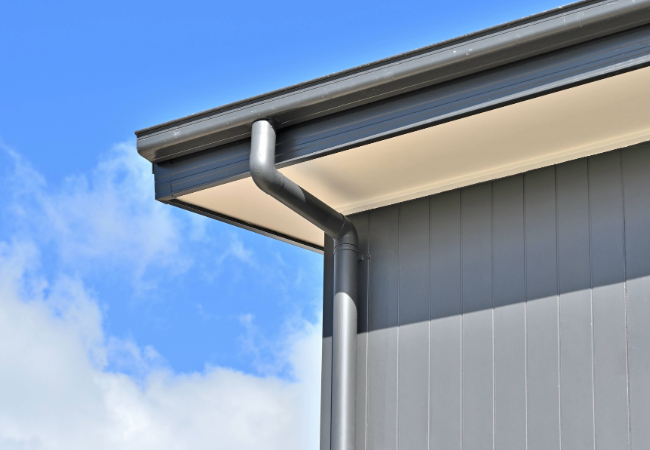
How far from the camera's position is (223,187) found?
4.08 meters

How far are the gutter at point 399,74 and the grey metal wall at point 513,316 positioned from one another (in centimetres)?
73

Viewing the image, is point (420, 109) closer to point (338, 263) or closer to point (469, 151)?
point (469, 151)

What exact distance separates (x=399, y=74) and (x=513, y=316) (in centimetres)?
116

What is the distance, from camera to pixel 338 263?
4.18 m

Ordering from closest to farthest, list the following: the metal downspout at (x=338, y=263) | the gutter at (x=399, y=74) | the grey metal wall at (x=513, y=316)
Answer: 1. the gutter at (x=399, y=74)
2. the grey metal wall at (x=513, y=316)
3. the metal downspout at (x=338, y=263)

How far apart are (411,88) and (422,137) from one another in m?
0.27

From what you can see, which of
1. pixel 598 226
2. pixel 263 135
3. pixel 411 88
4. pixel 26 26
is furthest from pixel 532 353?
pixel 26 26

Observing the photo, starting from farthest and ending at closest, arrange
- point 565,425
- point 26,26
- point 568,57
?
1. point 26,26
2. point 565,425
3. point 568,57

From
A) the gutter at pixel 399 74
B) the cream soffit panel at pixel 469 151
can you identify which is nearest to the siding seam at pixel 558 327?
the cream soffit panel at pixel 469 151

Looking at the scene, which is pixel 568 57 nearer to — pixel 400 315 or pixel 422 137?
pixel 422 137

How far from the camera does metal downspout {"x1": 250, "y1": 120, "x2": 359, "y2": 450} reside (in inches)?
144

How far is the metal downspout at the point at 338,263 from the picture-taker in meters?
3.67

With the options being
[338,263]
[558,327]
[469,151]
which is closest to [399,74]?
[469,151]

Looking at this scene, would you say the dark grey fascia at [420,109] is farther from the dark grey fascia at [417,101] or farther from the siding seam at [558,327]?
the siding seam at [558,327]
